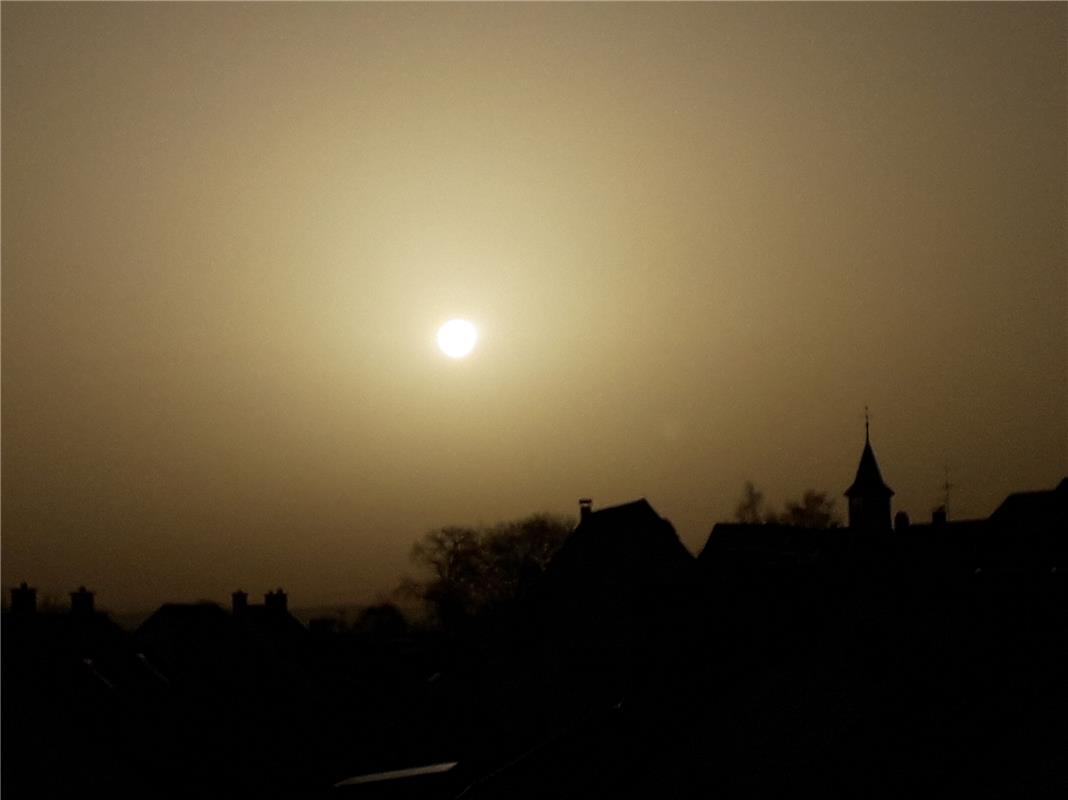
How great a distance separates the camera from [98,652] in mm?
49375

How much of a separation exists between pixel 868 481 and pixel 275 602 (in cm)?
3651

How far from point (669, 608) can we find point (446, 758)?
40.9 feet

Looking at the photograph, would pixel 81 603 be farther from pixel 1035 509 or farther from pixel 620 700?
pixel 1035 509

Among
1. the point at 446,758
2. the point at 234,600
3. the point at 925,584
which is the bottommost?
the point at 446,758

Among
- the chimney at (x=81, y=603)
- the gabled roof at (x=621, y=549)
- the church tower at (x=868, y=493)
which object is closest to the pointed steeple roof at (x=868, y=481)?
the church tower at (x=868, y=493)

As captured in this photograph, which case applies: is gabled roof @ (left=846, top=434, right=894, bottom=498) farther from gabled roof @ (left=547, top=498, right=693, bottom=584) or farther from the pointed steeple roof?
gabled roof @ (left=547, top=498, right=693, bottom=584)

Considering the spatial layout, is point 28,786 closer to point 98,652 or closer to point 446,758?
point 98,652

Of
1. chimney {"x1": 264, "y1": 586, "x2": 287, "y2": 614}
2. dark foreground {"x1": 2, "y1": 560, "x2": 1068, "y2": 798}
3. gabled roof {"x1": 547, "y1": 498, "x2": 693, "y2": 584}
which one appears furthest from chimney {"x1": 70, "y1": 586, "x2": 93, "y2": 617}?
gabled roof {"x1": 547, "y1": 498, "x2": 693, "y2": 584}

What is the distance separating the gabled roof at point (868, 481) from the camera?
77500mm

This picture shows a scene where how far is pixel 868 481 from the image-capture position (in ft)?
255

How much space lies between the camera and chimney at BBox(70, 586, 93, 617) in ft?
183

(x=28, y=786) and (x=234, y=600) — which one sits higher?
(x=234, y=600)

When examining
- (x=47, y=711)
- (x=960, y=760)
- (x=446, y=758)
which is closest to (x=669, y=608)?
(x=446, y=758)

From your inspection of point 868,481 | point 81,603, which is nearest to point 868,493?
point 868,481
